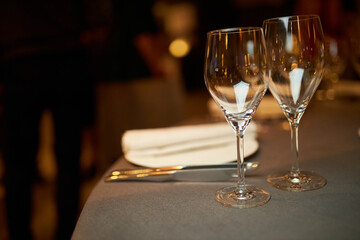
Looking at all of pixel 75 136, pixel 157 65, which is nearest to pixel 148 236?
pixel 75 136

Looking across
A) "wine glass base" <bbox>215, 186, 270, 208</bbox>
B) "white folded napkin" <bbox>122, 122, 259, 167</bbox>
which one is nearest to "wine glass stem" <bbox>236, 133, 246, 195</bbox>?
"wine glass base" <bbox>215, 186, 270, 208</bbox>

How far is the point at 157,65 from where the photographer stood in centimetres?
247

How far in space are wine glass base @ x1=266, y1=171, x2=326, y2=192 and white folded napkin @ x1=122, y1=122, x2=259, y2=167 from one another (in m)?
0.10

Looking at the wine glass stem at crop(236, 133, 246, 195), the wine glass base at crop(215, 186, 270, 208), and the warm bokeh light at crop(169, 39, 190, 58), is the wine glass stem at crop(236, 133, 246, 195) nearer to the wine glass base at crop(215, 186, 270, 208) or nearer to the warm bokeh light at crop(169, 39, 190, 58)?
the wine glass base at crop(215, 186, 270, 208)

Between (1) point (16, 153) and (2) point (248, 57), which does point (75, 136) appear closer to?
(1) point (16, 153)

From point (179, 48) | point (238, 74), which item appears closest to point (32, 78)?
point (238, 74)

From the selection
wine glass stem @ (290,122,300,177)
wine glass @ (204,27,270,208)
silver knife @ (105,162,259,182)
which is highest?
wine glass @ (204,27,270,208)

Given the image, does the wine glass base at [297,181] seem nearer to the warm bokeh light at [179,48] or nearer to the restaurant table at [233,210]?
the restaurant table at [233,210]

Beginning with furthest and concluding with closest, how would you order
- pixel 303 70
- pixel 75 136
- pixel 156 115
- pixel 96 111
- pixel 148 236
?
pixel 96 111 < pixel 156 115 < pixel 75 136 < pixel 303 70 < pixel 148 236

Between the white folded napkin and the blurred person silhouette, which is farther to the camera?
the blurred person silhouette

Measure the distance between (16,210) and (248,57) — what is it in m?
1.42

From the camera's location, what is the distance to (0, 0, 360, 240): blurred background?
5.19 ft

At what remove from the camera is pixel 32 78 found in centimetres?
166

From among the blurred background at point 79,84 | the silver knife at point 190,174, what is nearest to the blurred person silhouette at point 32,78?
the blurred background at point 79,84
